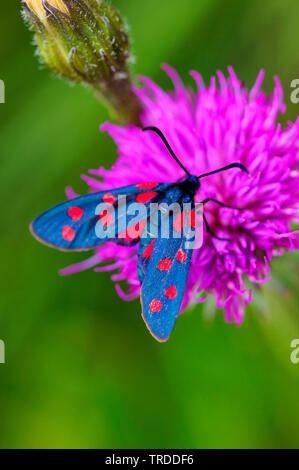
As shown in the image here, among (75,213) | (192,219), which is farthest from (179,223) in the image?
(75,213)

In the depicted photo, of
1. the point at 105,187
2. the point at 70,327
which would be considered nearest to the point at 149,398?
the point at 70,327

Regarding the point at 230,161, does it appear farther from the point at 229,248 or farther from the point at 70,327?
the point at 70,327

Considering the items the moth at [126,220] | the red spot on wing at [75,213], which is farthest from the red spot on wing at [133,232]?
the red spot on wing at [75,213]

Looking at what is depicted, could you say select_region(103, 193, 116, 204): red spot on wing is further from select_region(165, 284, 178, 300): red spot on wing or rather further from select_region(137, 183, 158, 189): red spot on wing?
select_region(165, 284, 178, 300): red spot on wing

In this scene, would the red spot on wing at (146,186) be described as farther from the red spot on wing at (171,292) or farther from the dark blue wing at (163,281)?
the red spot on wing at (171,292)

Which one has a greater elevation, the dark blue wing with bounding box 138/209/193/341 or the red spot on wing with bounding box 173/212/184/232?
the red spot on wing with bounding box 173/212/184/232

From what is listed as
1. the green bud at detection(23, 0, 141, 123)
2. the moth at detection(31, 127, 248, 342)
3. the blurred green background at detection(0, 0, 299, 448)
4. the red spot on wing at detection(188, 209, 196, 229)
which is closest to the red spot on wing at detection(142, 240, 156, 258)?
the moth at detection(31, 127, 248, 342)

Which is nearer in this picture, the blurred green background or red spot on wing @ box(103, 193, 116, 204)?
red spot on wing @ box(103, 193, 116, 204)

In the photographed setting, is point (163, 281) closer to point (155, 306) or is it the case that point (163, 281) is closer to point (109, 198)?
point (155, 306)
